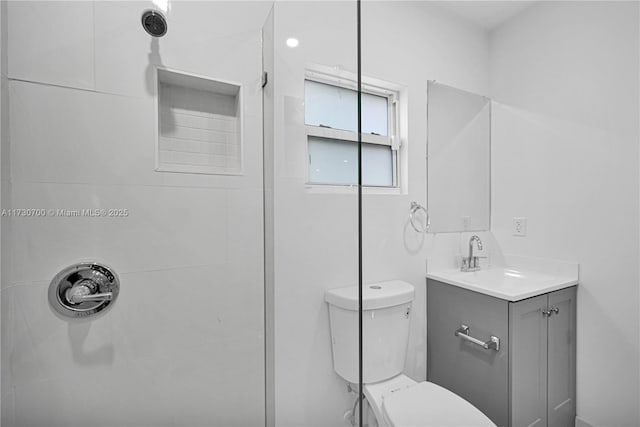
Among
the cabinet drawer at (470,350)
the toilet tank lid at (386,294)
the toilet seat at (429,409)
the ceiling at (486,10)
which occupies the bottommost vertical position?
the toilet seat at (429,409)

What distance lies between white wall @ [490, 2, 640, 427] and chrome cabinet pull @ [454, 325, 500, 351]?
0.49m

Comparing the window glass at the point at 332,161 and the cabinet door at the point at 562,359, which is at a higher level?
the window glass at the point at 332,161

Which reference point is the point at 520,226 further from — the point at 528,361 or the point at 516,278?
the point at 528,361

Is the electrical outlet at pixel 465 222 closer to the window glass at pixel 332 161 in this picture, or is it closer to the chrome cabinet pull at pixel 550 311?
the chrome cabinet pull at pixel 550 311

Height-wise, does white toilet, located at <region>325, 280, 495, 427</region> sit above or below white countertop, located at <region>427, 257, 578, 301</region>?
below

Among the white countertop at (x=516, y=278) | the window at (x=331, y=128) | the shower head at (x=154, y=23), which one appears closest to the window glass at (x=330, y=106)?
the window at (x=331, y=128)

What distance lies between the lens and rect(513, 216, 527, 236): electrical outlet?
3.88 ft

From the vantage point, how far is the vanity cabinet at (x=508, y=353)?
0.91 metres

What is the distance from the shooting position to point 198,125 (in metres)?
0.63

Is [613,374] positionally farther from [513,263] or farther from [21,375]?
[21,375]

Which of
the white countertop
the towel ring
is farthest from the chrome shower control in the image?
the white countertop

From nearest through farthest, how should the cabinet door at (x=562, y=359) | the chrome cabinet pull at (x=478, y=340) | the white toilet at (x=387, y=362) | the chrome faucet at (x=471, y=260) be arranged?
the white toilet at (x=387, y=362) → the chrome cabinet pull at (x=478, y=340) → the cabinet door at (x=562, y=359) → the chrome faucet at (x=471, y=260)

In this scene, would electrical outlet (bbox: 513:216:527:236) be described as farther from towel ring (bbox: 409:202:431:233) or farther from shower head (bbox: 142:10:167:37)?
shower head (bbox: 142:10:167:37)

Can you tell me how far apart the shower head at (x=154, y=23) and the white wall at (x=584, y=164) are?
127cm
